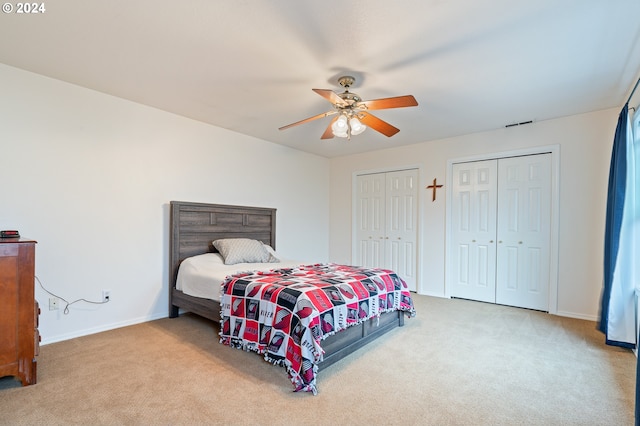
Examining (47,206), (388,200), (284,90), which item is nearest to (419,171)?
(388,200)

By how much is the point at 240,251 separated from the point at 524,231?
3668 millimetres

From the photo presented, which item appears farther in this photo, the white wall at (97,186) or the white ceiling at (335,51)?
the white wall at (97,186)

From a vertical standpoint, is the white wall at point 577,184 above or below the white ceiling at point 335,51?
below

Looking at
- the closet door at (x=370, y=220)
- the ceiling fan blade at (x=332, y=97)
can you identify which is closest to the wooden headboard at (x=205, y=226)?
the closet door at (x=370, y=220)

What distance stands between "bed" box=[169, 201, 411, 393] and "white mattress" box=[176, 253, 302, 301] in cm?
8

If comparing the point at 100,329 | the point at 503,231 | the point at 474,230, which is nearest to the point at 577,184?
the point at 503,231

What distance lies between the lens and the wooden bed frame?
8.55 feet

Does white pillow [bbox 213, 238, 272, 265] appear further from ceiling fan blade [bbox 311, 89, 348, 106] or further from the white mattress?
ceiling fan blade [bbox 311, 89, 348, 106]

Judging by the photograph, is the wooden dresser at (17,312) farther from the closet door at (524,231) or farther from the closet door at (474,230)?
the closet door at (524,231)

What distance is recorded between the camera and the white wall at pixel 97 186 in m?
2.75

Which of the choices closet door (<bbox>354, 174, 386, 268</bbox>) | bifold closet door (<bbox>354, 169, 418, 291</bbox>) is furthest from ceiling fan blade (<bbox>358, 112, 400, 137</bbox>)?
closet door (<bbox>354, 174, 386, 268</bbox>)

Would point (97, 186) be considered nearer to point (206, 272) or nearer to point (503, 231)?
point (206, 272)

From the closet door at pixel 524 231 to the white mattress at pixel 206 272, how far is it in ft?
10.2

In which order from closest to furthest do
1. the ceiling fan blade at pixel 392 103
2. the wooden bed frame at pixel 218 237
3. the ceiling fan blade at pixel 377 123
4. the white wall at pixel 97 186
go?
the ceiling fan blade at pixel 392 103 < the wooden bed frame at pixel 218 237 < the white wall at pixel 97 186 < the ceiling fan blade at pixel 377 123
